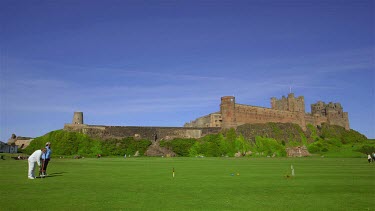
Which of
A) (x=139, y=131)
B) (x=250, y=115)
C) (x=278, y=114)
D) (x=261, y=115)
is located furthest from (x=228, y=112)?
(x=139, y=131)

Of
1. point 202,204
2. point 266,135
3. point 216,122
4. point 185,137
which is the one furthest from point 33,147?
point 202,204

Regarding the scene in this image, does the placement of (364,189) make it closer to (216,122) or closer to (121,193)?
(121,193)

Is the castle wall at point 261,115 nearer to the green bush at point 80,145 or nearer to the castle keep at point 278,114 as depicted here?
the castle keep at point 278,114

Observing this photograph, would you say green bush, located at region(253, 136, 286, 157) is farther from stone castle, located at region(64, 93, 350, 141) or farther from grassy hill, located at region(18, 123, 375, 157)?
stone castle, located at region(64, 93, 350, 141)

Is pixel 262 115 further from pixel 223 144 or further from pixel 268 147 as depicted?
pixel 223 144

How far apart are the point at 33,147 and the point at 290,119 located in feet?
243

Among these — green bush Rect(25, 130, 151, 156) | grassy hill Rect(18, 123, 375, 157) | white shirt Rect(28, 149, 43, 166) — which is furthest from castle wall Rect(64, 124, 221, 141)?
white shirt Rect(28, 149, 43, 166)

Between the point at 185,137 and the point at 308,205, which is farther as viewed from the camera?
the point at 185,137

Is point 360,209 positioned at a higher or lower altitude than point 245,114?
lower

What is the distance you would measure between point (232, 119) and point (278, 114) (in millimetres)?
21934

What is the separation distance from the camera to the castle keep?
89.0 m

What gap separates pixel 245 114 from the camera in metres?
92.8

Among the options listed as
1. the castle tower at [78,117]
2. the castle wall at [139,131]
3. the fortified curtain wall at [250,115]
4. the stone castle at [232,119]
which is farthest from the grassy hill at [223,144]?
the castle tower at [78,117]

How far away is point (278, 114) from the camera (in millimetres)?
103062
